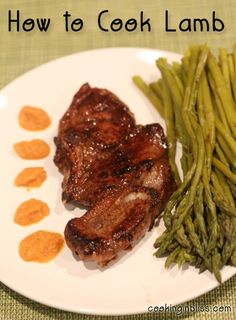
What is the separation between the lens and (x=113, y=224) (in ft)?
12.3

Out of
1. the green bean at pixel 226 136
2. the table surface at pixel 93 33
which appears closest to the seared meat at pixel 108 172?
the green bean at pixel 226 136

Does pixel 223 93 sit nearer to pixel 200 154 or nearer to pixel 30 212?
pixel 200 154

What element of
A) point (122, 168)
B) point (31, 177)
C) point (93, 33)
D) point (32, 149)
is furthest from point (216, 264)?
point (93, 33)

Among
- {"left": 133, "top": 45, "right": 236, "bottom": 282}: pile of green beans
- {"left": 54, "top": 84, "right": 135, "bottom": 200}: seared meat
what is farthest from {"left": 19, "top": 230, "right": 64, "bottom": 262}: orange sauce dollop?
Result: {"left": 133, "top": 45, "right": 236, "bottom": 282}: pile of green beans

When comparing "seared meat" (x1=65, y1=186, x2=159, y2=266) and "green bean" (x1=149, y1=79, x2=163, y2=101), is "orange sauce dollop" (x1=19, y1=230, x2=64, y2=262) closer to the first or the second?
"seared meat" (x1=65, y1=186, x2=159, y2=266)

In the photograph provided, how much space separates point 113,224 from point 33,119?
1525 mm

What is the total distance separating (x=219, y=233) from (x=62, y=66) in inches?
96.9

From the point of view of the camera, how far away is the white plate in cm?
354

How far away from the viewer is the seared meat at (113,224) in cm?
359

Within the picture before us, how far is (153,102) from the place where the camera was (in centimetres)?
484

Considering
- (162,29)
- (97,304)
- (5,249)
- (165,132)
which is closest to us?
(97,304)

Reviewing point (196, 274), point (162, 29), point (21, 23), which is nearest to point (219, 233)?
point (196, 274)

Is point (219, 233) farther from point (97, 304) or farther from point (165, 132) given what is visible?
point (165, 132)

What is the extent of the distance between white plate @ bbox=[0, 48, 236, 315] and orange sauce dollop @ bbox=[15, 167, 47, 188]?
51 mm
